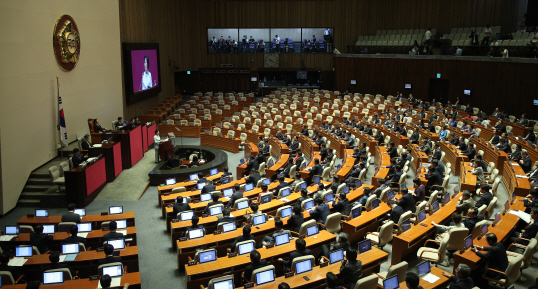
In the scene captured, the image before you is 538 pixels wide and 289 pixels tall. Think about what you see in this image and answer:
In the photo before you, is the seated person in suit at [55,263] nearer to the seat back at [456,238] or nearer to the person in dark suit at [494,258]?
the seat back at [456,238]

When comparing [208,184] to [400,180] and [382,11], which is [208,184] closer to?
[400,180]

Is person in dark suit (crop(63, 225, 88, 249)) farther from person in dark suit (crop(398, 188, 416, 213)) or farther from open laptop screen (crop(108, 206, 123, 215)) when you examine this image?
person in dark suit (crop(398, 188, 416, 213))

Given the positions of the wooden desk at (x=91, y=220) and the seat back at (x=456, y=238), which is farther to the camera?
the wooden desk at (x=91, y=220)

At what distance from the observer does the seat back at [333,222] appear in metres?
9.04

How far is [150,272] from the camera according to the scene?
28.7 ft

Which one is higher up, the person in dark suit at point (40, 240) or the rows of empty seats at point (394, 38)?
the rows of empty seats at point (394, 38)

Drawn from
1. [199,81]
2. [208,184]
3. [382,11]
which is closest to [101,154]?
[208,184]

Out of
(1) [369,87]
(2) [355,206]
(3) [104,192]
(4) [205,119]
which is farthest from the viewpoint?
(1) [369,87]

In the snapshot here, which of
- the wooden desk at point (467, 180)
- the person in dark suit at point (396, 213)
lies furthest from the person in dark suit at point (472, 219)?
the wooden desk at point (467, 180)

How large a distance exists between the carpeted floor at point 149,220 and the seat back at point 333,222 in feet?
3.79

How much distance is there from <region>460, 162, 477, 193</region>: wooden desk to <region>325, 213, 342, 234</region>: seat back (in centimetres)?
426

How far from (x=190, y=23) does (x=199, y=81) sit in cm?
445

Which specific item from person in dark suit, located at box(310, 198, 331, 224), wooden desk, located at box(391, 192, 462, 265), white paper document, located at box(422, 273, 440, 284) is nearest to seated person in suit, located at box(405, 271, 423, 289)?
white paper document, located at box(422, 273, 440, 284)

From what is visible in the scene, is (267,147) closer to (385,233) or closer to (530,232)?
(385,233)
